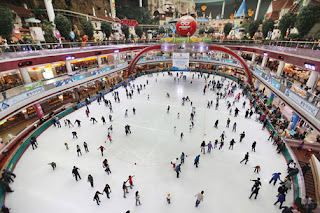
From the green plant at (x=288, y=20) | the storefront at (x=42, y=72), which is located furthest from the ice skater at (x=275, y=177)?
the storefront at (x=42, y=72)

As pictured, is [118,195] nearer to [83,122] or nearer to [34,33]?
[83,122]

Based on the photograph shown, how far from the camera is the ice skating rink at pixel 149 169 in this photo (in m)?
8.11

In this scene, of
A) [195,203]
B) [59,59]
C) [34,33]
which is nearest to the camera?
[195,203]

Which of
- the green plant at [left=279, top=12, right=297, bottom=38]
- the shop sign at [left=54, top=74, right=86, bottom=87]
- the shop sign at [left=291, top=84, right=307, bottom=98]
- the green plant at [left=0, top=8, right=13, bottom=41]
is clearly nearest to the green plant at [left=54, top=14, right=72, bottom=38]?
the green plant at [left=0, top=8, right=13, bottom=41]

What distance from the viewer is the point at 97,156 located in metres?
11.3

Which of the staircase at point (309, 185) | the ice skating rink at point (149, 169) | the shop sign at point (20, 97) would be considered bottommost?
the ice skating rink at point (149, 169)

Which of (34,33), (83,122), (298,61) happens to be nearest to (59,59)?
(34,33)

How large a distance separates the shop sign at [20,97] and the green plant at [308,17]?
2983 centimetres

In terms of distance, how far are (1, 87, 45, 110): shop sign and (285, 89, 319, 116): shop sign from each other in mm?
20738

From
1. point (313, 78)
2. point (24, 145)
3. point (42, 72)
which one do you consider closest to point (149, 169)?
point (24, 145)

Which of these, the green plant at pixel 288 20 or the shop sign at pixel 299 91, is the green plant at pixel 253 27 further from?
the shop sign at pixel 299 91

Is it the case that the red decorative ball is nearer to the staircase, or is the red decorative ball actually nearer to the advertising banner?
the advertising banner

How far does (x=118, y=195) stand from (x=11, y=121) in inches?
616

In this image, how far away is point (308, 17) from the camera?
17.6 m
